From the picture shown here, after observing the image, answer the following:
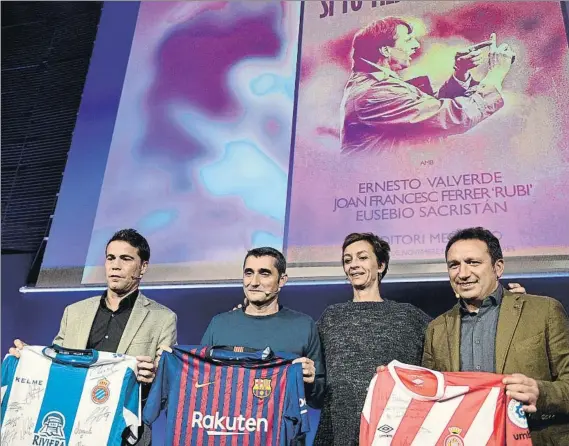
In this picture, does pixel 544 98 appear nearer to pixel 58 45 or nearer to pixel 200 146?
pixel 200 146

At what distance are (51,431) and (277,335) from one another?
42.8 inches

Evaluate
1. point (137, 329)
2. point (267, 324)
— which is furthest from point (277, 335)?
point (137, 329)

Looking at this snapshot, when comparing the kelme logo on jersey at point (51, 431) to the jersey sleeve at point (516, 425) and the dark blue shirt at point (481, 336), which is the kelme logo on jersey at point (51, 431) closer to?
the dark blue shirt at point (481, 336)

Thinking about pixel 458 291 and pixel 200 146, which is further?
pixel 200 146

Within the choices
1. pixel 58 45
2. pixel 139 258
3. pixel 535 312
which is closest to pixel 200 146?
pixel 139 258

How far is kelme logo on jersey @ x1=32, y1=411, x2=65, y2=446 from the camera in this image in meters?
2.58

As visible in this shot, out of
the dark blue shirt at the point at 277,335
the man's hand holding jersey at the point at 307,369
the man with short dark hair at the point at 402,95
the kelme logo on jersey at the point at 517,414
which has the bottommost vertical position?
the kelme logo on jersey at the point at 517,414

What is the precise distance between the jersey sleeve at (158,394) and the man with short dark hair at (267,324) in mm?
224

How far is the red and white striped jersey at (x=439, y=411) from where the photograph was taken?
7.20 feet

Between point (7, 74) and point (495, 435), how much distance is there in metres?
4.76

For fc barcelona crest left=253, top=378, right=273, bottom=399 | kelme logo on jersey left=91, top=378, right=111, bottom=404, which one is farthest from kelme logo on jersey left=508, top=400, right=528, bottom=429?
kelme logo on jersey left=91, top=378, right=111, bottom=404

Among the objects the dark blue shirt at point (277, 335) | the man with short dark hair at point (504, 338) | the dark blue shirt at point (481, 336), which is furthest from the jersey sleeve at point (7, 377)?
the dark blue shirt at point (481, 336)

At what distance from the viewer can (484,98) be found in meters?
3.62

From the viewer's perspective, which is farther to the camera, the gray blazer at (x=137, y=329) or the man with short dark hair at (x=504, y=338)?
the gray blazer at (x=137, y=329)
